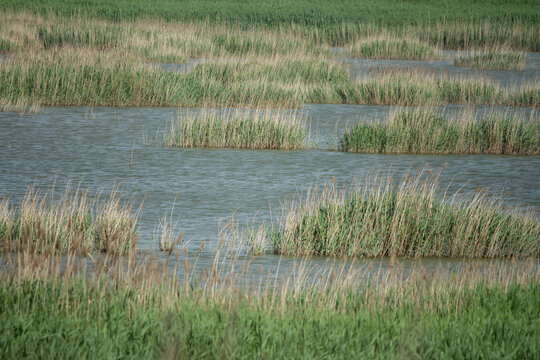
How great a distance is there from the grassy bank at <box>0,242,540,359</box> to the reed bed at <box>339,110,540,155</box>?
947 centimetres

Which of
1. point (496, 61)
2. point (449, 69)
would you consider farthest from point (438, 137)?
point (496, 61)

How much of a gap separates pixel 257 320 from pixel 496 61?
1043 inches

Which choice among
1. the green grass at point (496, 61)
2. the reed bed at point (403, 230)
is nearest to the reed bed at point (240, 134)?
the reed bed at point (403, 230)

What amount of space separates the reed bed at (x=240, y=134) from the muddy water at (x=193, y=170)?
1.20 feet

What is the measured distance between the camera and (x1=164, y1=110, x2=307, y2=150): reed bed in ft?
54.2

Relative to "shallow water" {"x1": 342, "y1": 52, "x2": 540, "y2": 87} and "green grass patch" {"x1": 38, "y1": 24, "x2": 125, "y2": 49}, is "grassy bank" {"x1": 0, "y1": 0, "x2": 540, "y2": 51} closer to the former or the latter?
"shallow water" {"x1": 342, "y1": 52, "x2": 540, "y2": 87}

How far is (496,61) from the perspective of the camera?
3041 cm

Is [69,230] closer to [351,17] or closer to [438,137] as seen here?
[438,137]

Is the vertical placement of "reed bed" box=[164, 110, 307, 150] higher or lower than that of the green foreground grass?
lower

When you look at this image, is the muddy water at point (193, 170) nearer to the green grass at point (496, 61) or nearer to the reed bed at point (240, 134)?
the reed bed at point (240, 134)

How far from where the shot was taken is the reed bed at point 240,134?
16.5 metres

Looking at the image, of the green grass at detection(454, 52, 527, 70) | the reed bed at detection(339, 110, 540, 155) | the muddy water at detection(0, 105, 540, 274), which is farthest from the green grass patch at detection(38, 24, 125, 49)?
the reed bed at detection(339, 110, 540, 155)

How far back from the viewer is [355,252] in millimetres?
9094

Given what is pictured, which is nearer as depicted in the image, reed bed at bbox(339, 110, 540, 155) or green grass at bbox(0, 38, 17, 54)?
reed bed at bbox(339, 110, 540, 155)
